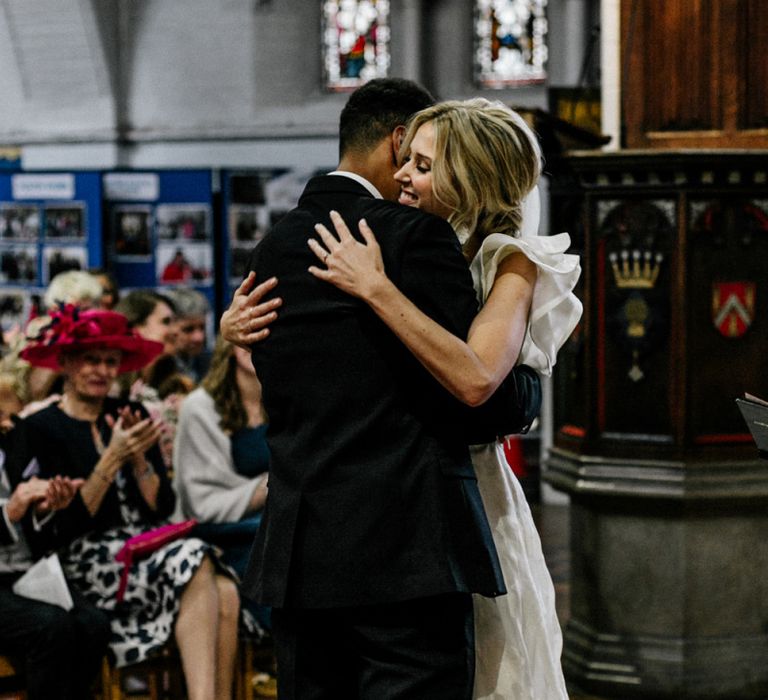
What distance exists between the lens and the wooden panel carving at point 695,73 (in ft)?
17.1

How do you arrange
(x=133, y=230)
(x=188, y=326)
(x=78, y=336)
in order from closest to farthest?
1. (x=78, y=336)
2. (x=188, y=326)
3. (x=133, y=230)

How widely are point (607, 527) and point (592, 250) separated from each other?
3.49 feet

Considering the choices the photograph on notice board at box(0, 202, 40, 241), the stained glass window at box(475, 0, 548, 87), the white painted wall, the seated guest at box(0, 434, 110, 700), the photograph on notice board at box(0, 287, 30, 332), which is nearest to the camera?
the seated guest at box(0, 434, 110, 700)

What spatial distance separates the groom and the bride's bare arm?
40mm

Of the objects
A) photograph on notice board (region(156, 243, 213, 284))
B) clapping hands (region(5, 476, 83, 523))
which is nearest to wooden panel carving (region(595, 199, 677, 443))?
clapping hands (region(5, 476, 83, 523))

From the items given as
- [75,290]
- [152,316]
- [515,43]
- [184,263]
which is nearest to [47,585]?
[152,316]

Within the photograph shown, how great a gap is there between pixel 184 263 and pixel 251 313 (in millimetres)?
9070

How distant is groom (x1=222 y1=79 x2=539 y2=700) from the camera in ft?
8.14

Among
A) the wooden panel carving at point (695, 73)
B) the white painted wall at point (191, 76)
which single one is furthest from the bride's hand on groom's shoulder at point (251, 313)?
the white painted wall at point (191, 76)

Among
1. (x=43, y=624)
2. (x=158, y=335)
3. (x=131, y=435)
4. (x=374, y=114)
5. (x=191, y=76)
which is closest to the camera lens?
(x=374, y=114)

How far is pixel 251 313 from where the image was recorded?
2674mm

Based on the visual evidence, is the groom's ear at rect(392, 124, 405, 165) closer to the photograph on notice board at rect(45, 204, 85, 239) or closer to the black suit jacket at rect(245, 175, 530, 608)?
the black suit jacket at rect(245, 175, 530, 608)

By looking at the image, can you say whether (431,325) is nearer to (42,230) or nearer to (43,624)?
(43,624)

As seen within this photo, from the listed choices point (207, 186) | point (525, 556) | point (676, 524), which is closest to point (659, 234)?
A: point (676, 524)
